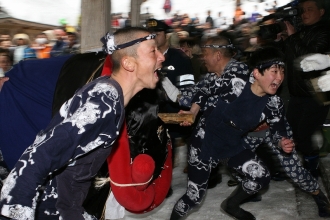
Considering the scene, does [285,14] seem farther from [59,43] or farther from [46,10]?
[46,10]

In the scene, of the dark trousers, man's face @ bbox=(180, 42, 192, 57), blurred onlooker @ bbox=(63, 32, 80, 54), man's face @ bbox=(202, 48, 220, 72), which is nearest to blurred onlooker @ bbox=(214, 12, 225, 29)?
blurred onlooker @ bbox=(63, 32, 80, 54)

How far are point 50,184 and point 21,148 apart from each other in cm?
51

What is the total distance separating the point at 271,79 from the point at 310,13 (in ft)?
4.65

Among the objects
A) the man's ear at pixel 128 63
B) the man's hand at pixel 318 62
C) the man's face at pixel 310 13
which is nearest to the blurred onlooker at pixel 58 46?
the man's face at pixel 310 13

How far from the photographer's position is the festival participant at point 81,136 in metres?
1.92

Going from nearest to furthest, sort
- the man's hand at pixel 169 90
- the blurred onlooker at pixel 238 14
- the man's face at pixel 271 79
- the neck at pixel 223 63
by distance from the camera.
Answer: the man's face at pixel 271 79, the man's hand at pixel 169 90, the neck at pixel 223 63, the blurred onlooker at pixel 238 14

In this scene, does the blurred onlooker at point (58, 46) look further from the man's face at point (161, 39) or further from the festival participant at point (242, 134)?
the festival participant at point (242, 134)

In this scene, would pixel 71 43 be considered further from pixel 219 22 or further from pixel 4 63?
pixel 219 22

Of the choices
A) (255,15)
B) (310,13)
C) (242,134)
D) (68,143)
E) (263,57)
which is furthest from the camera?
(255,15)

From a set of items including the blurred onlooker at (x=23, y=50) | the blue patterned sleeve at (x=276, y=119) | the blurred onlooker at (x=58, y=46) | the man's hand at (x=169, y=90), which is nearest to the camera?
the blue patterned sleeve at (x=276, y=119)

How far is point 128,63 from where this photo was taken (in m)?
2.39

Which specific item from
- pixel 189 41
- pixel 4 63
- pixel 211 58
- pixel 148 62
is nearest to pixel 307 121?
pixel 211 58

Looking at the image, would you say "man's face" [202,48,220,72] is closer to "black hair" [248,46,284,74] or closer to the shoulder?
the shoulder

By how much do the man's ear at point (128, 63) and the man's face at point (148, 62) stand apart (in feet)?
0.10
